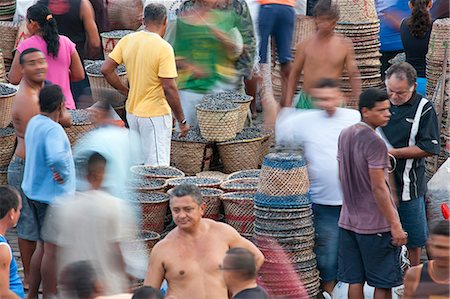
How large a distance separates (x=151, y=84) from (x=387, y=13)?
12.9ft

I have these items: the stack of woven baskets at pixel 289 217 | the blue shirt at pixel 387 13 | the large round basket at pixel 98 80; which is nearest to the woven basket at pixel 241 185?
the stack of woven baskets at pixel 289 217

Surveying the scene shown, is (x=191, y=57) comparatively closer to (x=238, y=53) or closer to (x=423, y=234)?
(x=238, y=53)

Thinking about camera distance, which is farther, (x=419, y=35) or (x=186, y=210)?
(x=419, y=35)

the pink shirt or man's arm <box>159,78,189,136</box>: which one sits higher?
the pink shirt

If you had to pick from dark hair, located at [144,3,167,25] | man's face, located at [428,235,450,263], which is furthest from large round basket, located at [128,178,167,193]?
man's face, located at [428,235,450,263]

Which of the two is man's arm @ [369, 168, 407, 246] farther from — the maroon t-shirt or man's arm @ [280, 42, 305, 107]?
man's arm @ [280, 42, 305, 107]

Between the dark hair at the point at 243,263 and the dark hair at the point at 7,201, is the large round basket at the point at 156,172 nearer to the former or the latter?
the dark hair at the point at 7,201

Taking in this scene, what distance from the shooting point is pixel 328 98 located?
27.6 ft

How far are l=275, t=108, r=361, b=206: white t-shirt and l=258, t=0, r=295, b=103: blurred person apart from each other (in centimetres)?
270

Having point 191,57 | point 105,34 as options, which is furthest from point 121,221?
point 105,34

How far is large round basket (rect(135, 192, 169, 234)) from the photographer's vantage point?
31.8ft

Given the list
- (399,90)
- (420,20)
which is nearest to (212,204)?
(399,90)

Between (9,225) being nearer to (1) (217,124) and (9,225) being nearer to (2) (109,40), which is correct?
(1) (217,124)

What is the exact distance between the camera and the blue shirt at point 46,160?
26.4ft
